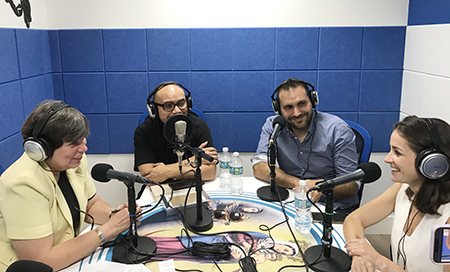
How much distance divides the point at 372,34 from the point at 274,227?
6.89 feet

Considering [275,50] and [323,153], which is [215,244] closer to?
[323,153]

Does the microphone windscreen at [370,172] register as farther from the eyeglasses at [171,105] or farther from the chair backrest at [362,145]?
the eyeglasses at [171,105]

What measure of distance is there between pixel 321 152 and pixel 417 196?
889 mm

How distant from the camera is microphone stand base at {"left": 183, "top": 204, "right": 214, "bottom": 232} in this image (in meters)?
1.67

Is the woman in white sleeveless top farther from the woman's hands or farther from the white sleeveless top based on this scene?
the woman's hands

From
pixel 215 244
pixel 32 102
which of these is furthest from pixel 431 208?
pixel 32 102

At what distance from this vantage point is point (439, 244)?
30.6 inches

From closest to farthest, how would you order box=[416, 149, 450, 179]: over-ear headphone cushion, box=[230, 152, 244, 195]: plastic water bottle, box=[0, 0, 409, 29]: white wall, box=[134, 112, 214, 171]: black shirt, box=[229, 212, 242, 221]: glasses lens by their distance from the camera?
box=[416, 149, 450, 179]: over-ear headphone cushion < box=[229, 212, 242, 221]: glasses lens < box=[230, 152, 244, 195]: plastic water bottle < box=[134, 112, 214, 171]: black shirt < box=[0, 0, 409, 29]: white wall

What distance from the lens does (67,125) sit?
1.43 meters

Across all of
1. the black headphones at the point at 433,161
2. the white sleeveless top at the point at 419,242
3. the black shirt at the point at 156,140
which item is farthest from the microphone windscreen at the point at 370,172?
the black shirt at the point at 156,140

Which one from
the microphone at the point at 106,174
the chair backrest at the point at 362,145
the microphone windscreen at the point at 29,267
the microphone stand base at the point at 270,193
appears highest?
the microphone at the point at 106,174

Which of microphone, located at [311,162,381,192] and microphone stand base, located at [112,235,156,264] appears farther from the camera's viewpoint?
microphone stand base, located at [112,235,156,264]

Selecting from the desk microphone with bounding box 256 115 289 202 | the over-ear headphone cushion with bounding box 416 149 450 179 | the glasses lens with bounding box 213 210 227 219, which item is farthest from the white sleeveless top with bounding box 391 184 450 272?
the glasses lens with bounding box 213 210 227 219

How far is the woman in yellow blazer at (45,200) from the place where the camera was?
134cm
